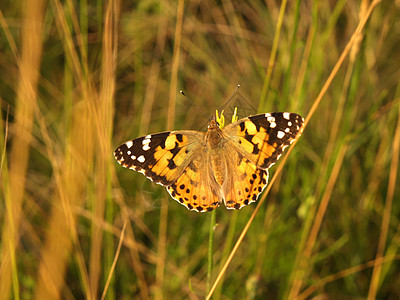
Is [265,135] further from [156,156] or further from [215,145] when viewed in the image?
[156,156]

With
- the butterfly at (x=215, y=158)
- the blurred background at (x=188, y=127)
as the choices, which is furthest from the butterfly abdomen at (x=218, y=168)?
the blurred background at (x=188, y=127)

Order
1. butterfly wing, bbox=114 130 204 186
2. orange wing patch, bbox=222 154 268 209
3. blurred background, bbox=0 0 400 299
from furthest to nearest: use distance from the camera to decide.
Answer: blurred background, bbox=0 0 400 299, butterfly wing, bbox=114 130 204 186, orange wing patch, bbox=222 154 268 209

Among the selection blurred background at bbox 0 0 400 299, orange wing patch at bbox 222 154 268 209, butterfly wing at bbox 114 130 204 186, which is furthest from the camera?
A: blurred background at bbox 0 0 400 299

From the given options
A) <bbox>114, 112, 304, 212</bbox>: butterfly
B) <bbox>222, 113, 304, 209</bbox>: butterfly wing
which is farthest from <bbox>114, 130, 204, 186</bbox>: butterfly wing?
<bbox>222, 113, 304, 209</bbox>: butterfly wing

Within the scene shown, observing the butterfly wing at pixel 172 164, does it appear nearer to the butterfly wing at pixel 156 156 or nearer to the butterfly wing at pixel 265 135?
the butterfly wing at pixel 156 156

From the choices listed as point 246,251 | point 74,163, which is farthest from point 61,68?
point 246,251

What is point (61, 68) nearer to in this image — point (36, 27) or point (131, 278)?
point (36, 27)

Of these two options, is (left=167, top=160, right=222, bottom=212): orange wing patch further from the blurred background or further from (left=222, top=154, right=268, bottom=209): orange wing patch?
the blurred background
